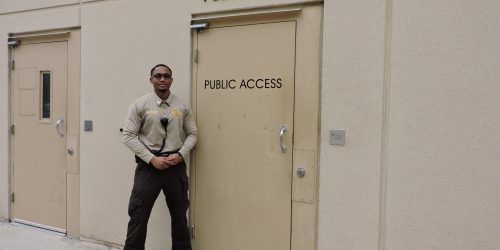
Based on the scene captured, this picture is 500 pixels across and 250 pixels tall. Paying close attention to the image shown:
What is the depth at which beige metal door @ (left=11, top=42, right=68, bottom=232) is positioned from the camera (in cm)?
459

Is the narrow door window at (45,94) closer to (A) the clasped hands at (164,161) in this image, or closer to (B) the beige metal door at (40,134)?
(B) the beige metal door at (40,134)

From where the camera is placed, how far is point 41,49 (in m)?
4.71

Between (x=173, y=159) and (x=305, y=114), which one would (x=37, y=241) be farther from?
(x=305, y=114)

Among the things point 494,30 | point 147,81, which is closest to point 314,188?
point 494,30

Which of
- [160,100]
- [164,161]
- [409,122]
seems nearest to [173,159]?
[164,161]

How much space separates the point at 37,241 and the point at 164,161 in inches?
85.8

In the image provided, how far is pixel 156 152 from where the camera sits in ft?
11.3

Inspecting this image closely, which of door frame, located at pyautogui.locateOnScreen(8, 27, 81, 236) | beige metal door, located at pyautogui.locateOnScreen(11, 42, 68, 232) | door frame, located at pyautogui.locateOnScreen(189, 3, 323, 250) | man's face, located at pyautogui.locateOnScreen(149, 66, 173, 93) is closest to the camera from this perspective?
door frame, located at pyautogui.locateOnScreen(189, 3, 323, 250)

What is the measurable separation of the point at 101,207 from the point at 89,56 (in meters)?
1.63

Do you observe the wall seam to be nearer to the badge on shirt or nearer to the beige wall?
the beige wall

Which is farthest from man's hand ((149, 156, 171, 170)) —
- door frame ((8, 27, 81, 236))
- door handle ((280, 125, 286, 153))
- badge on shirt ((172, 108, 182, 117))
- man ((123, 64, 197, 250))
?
door frame ((8, 27, 81, 236))

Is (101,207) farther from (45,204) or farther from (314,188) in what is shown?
(314,188)

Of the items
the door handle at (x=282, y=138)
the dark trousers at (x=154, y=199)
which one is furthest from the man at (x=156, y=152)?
the door handle at (x=282, y=138)

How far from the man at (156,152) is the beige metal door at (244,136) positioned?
26 cm
